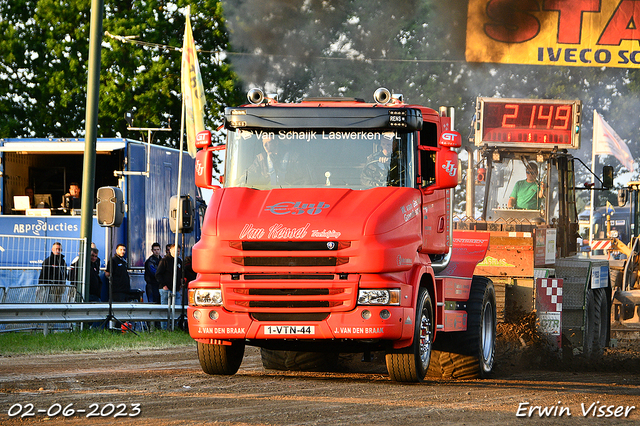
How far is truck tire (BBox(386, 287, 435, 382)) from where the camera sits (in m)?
10.0

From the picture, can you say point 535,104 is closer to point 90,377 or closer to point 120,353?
point 120,353

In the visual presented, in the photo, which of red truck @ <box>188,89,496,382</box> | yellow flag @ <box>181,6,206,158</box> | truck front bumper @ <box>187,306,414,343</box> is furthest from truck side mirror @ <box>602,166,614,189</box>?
yellow flag @ <box>181,6,206,158</box>

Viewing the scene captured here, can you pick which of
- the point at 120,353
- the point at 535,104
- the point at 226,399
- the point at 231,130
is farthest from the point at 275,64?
the point at 226,399

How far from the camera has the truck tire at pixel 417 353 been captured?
10.0 meters

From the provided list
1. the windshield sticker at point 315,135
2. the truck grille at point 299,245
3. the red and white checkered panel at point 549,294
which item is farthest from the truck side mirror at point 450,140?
the red and white checkered panel at point 549,294

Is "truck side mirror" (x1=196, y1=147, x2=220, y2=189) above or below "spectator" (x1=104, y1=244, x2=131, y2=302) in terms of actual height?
above

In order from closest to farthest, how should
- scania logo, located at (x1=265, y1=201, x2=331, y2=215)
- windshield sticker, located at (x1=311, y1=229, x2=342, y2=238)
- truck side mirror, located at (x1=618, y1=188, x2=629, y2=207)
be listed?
windshield sticker, located at (x1=311, y1=229, x2=342, y2=238) < scania logo, located at (x1=265, y1=201, x2=331, y2=215) < truck side mirror, located at (x1=618, y1=188, x2=629, y2=207)

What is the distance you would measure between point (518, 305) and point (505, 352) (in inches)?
28.8

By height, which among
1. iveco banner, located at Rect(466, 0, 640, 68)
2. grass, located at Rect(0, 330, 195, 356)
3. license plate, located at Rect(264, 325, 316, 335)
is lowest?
grass, located at Rect(0, 330, 195, 356)

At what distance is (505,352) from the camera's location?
13.6 m

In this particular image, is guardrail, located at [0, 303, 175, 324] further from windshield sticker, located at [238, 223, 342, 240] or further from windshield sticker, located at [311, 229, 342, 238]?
windshield sticker, located at [311, 229, 342, 238]

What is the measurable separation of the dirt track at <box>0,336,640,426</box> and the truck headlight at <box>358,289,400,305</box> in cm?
84

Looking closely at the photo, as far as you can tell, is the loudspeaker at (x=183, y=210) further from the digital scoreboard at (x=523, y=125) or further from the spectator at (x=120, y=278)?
the digital scoreboard at (x=523, y=125)

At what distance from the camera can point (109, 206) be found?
640 inches
